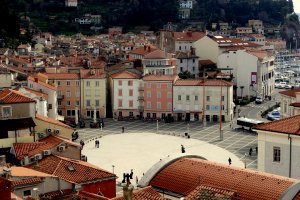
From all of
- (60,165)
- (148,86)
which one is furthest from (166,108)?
(60,165)

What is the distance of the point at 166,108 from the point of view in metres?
92.8

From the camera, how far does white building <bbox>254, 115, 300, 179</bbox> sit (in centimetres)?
3562

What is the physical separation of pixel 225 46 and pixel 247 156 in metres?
76.2

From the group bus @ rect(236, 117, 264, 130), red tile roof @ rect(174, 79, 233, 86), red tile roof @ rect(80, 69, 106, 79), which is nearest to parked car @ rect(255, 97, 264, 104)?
red tile roof @ rect(174, 79, 233, 86)

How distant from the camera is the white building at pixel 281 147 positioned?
3562 centimetres

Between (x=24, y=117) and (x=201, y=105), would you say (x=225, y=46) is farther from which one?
(x=24, y=117)

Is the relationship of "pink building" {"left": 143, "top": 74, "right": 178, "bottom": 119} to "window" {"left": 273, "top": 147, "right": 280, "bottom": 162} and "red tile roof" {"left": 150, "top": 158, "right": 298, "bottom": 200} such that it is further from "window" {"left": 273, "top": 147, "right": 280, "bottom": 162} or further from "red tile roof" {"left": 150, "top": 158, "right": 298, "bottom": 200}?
"red tile roof" {"left": 150, "top": 158, "right": 298, "bottom": 200}

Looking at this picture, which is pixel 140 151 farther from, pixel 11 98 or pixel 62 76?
pixel 62 76

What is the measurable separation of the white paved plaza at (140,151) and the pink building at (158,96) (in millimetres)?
13374

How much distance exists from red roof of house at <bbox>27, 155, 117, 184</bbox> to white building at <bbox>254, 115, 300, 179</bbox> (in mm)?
10692

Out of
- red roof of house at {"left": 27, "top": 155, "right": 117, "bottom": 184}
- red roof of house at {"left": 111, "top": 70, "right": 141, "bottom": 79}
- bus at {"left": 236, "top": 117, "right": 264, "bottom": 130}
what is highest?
red roof of house at {"left": 111, "top": 70, "right": 141, "bottom": 79}

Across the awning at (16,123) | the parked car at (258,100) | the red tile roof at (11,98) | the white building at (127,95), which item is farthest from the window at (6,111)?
the parked car at (258,100)

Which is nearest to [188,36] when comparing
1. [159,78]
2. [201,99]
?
[159,78]

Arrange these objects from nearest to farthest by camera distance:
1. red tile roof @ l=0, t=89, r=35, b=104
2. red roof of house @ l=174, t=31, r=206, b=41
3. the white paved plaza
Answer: red tile roof @ l=0, t=89, r=35, b=104 → the white paved plaza → red roof of house @ l=174, t=31, r=206, b=41
